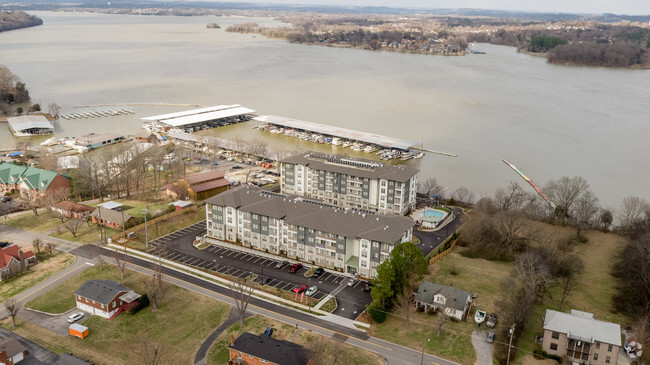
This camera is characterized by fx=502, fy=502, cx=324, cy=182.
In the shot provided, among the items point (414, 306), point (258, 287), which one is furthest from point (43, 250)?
point (414, 306)

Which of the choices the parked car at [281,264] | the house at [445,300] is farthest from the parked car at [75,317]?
the house at [445,300]

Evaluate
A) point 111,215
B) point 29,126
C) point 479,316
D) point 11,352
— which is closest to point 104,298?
point 11,352

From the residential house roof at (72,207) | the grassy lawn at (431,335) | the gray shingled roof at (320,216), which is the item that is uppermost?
the gray shingled roof at (320,216)

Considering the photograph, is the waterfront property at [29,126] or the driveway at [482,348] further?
the waterfront property at [29,126]

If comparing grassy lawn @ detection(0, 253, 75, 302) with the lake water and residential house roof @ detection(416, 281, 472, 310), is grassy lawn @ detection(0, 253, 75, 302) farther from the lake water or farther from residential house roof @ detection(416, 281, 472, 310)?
the lake water

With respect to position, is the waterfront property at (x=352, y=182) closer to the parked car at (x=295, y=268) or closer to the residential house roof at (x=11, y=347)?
the parked car at (x=295, y=268)

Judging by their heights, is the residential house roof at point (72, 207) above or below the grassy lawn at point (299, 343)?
above

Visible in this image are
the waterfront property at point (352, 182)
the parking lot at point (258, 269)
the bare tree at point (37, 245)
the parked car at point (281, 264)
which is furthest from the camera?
the waterfront property at point (352, 182)

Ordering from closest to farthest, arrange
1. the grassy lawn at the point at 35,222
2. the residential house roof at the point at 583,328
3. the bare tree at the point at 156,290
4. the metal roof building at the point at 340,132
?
the residential house roof at the point at 583,328 < the bare tree at the point at 156,290 < the grassy lawn at the point at 35,222 < the metal roof building at the point at 340,132
